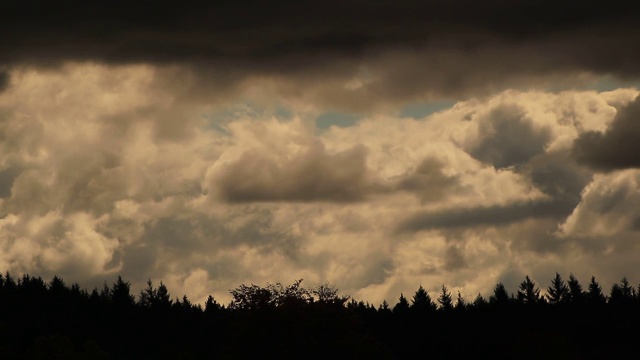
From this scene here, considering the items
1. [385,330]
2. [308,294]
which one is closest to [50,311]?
[308,294]

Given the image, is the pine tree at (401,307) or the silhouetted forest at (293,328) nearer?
the silhouetted forest at (293,328)

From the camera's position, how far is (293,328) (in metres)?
124

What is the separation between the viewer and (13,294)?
154 m

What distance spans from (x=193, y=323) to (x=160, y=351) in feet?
60.8

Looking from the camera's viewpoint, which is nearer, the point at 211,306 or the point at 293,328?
the point at 293,328

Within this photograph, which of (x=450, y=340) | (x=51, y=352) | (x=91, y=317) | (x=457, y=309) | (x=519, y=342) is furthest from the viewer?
(x=457, y=309)

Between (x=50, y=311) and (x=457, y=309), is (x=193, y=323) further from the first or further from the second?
(x=457, y=309)

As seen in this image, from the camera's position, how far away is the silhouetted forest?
125m

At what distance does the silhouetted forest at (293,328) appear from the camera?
125 meters

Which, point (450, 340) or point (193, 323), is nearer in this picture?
point (450, 340)

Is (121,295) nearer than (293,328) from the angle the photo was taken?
No

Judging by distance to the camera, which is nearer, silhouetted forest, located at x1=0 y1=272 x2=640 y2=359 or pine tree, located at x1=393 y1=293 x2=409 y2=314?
silhouetted forest, located at x1=0 y1=272 x2=640 y2=359

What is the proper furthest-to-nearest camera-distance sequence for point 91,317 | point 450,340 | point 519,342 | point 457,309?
point 457,309
point 91,317
point 450,340
point 519,342

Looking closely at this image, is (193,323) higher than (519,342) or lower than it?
higher
